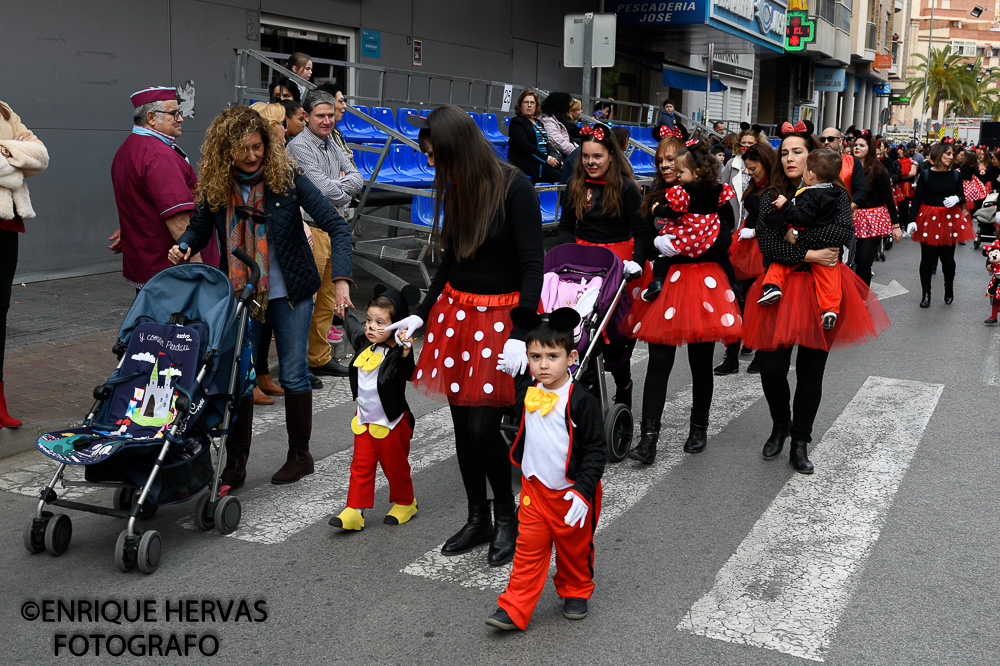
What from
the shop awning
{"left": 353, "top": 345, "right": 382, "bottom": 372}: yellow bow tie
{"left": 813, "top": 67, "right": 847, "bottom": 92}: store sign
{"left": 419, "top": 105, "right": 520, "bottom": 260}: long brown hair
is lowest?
{"left": 353, "top": 345, "right": 382, "bottom": 372}: yellow bow tie

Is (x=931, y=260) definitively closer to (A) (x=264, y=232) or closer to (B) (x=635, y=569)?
(B) (x=635, y=569)

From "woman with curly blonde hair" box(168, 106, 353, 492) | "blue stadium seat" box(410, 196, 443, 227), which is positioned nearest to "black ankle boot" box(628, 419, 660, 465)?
"woman with curly blonde hair" box(168, 106, 353, 492)

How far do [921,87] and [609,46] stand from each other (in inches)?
3668

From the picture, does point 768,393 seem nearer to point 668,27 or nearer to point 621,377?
point 621,377

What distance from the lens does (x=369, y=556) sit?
4598mm

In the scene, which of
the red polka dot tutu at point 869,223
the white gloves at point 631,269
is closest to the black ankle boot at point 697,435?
the white gloves at point 631,269

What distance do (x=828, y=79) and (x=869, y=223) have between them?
40.1 meters

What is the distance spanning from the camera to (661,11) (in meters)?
23.4

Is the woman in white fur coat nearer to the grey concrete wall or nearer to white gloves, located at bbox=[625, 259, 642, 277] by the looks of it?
white gloves, located at bbox=[625, 259, 642, 277]

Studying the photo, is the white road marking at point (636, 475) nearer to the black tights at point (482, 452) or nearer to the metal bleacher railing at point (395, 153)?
the black tights at point (482, 452)

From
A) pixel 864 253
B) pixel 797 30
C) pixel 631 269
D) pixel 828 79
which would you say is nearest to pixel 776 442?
pixel 631 269

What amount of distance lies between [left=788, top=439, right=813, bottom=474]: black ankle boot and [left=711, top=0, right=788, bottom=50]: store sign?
19759 millimetres

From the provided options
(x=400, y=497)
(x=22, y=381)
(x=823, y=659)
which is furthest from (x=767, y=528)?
(x=22, y=381)

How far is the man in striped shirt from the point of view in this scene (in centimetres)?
753
